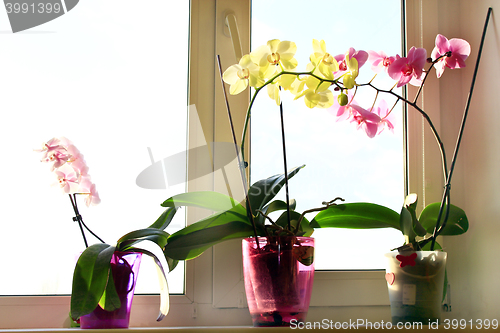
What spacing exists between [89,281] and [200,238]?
0.23m

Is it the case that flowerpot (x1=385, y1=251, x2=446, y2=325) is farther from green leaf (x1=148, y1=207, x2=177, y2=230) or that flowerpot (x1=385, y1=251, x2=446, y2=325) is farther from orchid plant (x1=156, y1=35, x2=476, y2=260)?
green leaf (x1=148, y1=207, x2=177, y2=230)

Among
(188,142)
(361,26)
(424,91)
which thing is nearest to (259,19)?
(361,26)

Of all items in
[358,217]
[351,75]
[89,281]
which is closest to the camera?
[89,281]

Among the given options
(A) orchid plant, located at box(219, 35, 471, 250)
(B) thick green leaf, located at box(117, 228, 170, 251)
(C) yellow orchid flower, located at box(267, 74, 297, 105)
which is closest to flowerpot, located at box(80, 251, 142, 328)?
Result: (B) thick green leaf, located at box(117, 228, 170, 251)

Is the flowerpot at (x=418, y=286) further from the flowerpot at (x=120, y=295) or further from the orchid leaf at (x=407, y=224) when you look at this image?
the flowerpot at (x=120, y=295)

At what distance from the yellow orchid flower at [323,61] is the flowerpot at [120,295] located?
58 cm

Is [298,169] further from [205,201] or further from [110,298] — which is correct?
[110,298]

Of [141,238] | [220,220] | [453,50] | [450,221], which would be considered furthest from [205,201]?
[453,50]

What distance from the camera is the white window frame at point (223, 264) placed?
0.99 meters

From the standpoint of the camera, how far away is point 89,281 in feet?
2.47

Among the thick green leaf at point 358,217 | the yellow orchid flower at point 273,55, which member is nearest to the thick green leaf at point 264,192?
the thick green leaf at point 358,217

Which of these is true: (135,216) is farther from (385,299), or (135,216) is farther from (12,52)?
(385,299)

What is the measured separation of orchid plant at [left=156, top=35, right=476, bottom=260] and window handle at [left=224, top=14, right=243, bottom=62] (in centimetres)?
20

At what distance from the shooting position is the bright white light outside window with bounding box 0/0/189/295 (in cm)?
102
